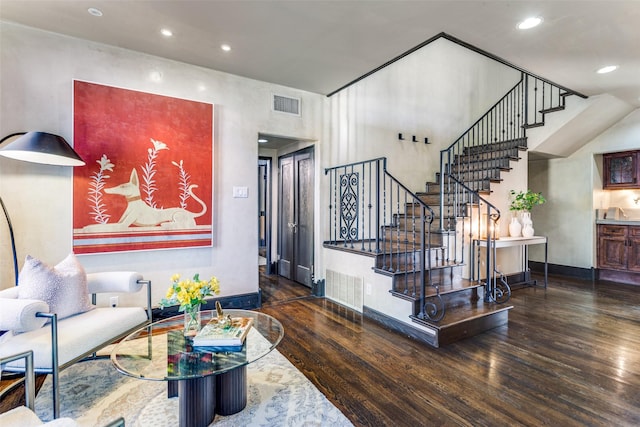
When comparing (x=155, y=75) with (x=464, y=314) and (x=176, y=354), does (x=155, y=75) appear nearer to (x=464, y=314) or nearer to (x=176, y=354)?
(x=176, y=354)

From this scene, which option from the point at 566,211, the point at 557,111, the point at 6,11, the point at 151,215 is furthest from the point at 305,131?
the point at 566,211

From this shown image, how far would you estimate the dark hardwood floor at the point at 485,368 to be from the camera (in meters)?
1.95

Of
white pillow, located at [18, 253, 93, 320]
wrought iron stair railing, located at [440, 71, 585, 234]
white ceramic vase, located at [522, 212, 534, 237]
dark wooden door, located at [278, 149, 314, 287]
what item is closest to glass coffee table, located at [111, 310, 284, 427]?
white pillow, located at [18, 253, 93, 320]

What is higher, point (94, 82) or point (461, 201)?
point (94, 82)

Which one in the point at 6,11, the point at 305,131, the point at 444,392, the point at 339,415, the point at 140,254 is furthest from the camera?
the point at 305,131

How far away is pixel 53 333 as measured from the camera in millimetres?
1771

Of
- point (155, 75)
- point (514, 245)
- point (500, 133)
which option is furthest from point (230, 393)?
point (500, 133)

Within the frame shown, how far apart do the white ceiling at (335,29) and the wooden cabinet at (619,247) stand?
A: 116 inches

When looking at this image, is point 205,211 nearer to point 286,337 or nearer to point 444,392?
point 286,337

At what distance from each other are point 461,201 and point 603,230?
125 inches

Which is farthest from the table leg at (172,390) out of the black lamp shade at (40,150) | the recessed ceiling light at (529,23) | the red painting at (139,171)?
the recessed ceiling light at (529,23)

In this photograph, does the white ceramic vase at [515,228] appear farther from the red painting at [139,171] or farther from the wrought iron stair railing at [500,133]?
the red painting at [139,171]

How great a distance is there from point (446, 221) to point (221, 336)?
3508mm

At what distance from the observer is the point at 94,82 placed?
307 centimetres
